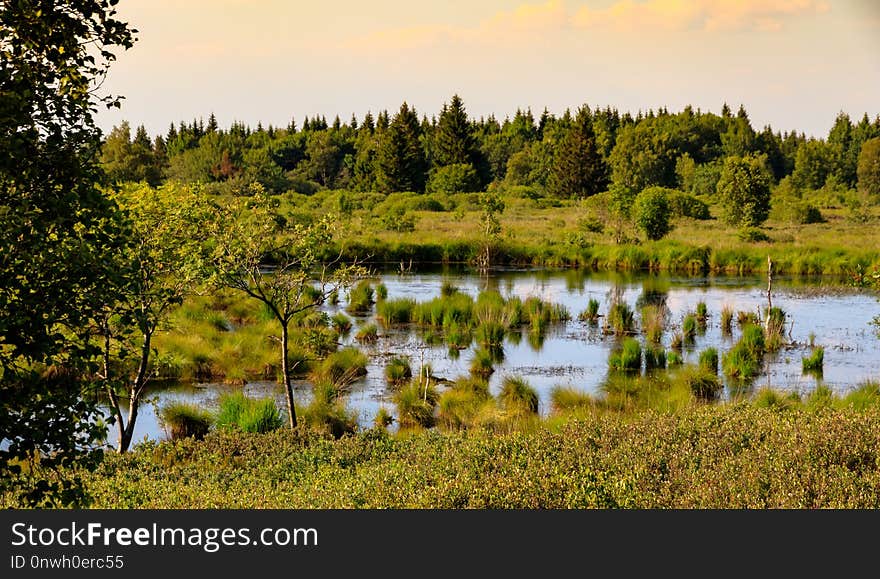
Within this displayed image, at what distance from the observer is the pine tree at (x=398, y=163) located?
260 ft

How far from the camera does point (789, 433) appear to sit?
26.1ft

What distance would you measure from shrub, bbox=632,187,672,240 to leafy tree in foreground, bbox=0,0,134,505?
4014cm

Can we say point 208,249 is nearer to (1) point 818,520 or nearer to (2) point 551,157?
(1) point 818,520

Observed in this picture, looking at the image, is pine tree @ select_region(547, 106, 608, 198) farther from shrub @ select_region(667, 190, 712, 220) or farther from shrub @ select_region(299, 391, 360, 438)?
shrub @ select_region(299, 391, 360, 438)

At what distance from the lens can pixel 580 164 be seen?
78375mm

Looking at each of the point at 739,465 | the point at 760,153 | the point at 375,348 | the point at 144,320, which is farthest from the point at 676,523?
the point at 760,153

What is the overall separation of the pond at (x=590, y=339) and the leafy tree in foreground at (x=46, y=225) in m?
7.93

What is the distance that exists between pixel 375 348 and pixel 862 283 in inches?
454

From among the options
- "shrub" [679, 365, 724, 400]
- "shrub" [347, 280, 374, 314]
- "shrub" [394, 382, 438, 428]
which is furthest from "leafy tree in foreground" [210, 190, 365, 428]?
"shrub" [347, 280, 374, 314]

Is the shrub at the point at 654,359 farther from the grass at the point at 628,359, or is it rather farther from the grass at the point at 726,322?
the grass at the point at 726,322

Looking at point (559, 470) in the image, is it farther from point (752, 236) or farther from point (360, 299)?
point (752, 236)

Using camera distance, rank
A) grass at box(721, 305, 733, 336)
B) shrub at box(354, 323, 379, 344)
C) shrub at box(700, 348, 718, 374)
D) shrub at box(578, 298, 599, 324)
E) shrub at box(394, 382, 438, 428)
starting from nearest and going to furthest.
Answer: shrub at box(394, 382, 438, 428)
shrub at box(700, 348, 718, 374)
shrub at box(354, 323, 379, 344)
grass at box(721, 305, 733, 336)
shrub at box(578, 298, 599, 324)

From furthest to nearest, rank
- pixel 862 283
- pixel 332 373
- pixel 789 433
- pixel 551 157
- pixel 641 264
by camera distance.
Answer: pixel 551 157, pixel 641 264, pixel 332 373, pixel 862 283, pixel 789 433

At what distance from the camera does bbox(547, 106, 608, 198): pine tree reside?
255ft
